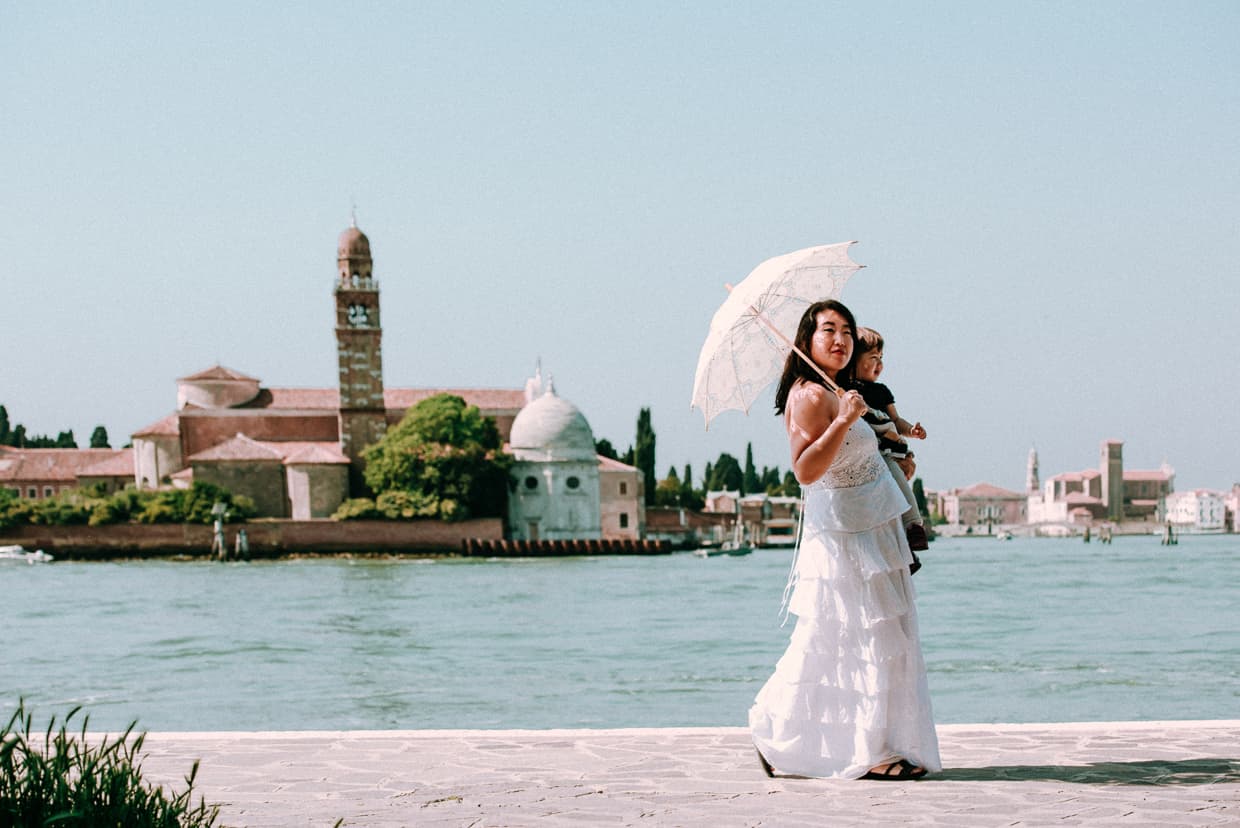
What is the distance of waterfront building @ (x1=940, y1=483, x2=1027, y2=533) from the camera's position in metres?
130

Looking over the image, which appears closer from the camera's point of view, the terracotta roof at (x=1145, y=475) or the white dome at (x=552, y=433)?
the white dome at (x=552, y=433)

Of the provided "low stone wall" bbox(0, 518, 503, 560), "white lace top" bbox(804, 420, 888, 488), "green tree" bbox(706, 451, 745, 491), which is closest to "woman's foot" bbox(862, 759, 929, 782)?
"white lace top" bbox(804, 420, 888, 488)

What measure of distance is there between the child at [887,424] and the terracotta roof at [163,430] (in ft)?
180

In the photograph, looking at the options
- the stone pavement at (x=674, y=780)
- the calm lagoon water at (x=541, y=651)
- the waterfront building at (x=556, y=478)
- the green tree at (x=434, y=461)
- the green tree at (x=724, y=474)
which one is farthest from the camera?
the green tree at (x=724, y=474)

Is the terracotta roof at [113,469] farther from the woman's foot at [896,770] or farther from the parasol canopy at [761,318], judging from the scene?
the woman's foot at [896,770]

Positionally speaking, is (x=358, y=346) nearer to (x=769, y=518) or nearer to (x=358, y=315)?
(x=358, y=315)

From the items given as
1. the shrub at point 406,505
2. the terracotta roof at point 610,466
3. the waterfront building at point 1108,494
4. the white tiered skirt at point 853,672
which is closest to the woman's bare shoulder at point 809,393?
the white tiered skirt at point 853,672

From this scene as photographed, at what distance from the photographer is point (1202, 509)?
125812 mm

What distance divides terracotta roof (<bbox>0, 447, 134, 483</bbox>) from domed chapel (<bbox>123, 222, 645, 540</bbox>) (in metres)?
9.13

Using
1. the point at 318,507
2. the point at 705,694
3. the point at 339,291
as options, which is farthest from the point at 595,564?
the point at 705,694

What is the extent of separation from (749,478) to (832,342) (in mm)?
80551

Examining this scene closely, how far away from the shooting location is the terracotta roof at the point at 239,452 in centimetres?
A: 5347

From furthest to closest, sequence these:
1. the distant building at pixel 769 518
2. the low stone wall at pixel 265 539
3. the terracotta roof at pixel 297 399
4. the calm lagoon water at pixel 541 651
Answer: the distant building at pixel 769 518, the terracotta roof at pixel 297 399, the low stone wall at pixel 265 539, the calm lagoon water at pixel 541 651

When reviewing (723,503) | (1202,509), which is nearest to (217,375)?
(723,503)
